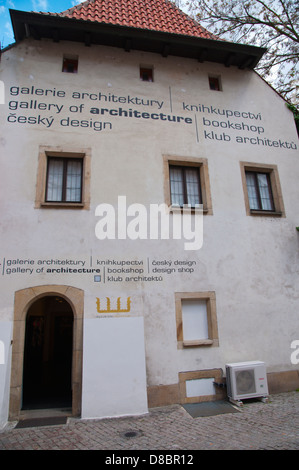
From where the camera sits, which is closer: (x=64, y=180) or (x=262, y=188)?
(x=64, y=180)

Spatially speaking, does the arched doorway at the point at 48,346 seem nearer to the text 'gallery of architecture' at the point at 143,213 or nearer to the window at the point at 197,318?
the text 'gallery of architecture' at the point at 143,213

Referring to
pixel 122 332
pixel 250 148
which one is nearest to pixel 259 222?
pixel 250 148

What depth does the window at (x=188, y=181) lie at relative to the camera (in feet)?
30.3

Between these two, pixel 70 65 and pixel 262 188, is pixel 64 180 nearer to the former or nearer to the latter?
pixel 70 65

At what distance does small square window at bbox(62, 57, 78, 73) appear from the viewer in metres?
9.67

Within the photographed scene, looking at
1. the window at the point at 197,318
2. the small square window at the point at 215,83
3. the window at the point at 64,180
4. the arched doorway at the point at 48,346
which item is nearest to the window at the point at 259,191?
the small square window at the point at 215,83

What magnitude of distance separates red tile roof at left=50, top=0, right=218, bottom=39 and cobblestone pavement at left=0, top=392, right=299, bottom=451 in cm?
1095

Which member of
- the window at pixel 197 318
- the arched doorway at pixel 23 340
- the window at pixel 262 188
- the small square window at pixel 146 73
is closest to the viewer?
the arched doorway at pixel 23 340

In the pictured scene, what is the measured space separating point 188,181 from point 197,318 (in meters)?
4.03

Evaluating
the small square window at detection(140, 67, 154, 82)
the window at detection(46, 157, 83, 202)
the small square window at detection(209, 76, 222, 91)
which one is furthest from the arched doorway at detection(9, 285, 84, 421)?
the small square window at detection(209, 76, 222, 91)

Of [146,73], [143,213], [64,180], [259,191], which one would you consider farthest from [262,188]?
[64,180]

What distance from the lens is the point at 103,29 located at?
30.5 ft

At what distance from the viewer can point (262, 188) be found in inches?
398

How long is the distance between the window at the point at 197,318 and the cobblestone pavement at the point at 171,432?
1704 mm
